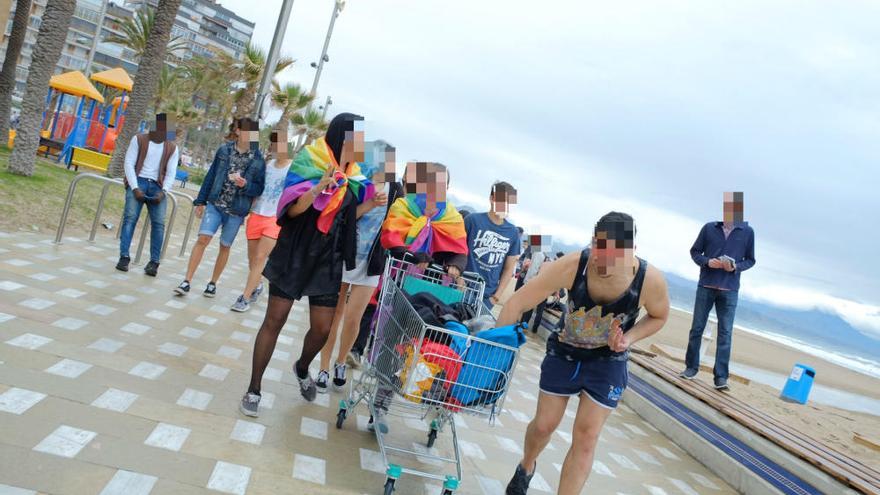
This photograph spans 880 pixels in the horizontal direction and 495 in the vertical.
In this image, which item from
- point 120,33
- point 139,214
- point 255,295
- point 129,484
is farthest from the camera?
point 120,33

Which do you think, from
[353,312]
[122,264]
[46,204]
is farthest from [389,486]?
[46,204]

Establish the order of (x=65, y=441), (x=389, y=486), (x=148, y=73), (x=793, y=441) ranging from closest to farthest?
(x=65, y=441)
(x=389, y=486)
(x=793, y=441)
(x=148, y=73)

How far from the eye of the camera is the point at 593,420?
3.72 meters

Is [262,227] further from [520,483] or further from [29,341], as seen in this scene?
[520,483]

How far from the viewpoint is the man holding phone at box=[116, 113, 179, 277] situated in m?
7.55

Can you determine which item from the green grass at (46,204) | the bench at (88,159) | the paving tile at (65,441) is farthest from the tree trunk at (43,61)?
the paving tile at (65,441)

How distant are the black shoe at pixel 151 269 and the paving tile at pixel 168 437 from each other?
15.1 ft

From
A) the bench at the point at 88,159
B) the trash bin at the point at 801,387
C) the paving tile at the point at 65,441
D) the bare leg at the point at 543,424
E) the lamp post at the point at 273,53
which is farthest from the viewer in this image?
the bench at the point at 88,159

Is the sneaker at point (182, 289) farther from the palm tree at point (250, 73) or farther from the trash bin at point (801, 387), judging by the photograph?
the palm tree at point (250, 73)

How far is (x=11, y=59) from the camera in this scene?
15836 mm

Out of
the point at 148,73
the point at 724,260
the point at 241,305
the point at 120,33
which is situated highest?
the point at 120,33

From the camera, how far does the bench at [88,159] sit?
1753 cm

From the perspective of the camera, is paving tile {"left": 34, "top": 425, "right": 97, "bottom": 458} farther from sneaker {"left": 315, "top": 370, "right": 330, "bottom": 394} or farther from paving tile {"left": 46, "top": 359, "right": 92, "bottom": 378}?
sneaker {"left": 315, "top": 370, "right": 330, "bottom": 394}

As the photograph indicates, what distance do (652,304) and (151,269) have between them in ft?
21.0
